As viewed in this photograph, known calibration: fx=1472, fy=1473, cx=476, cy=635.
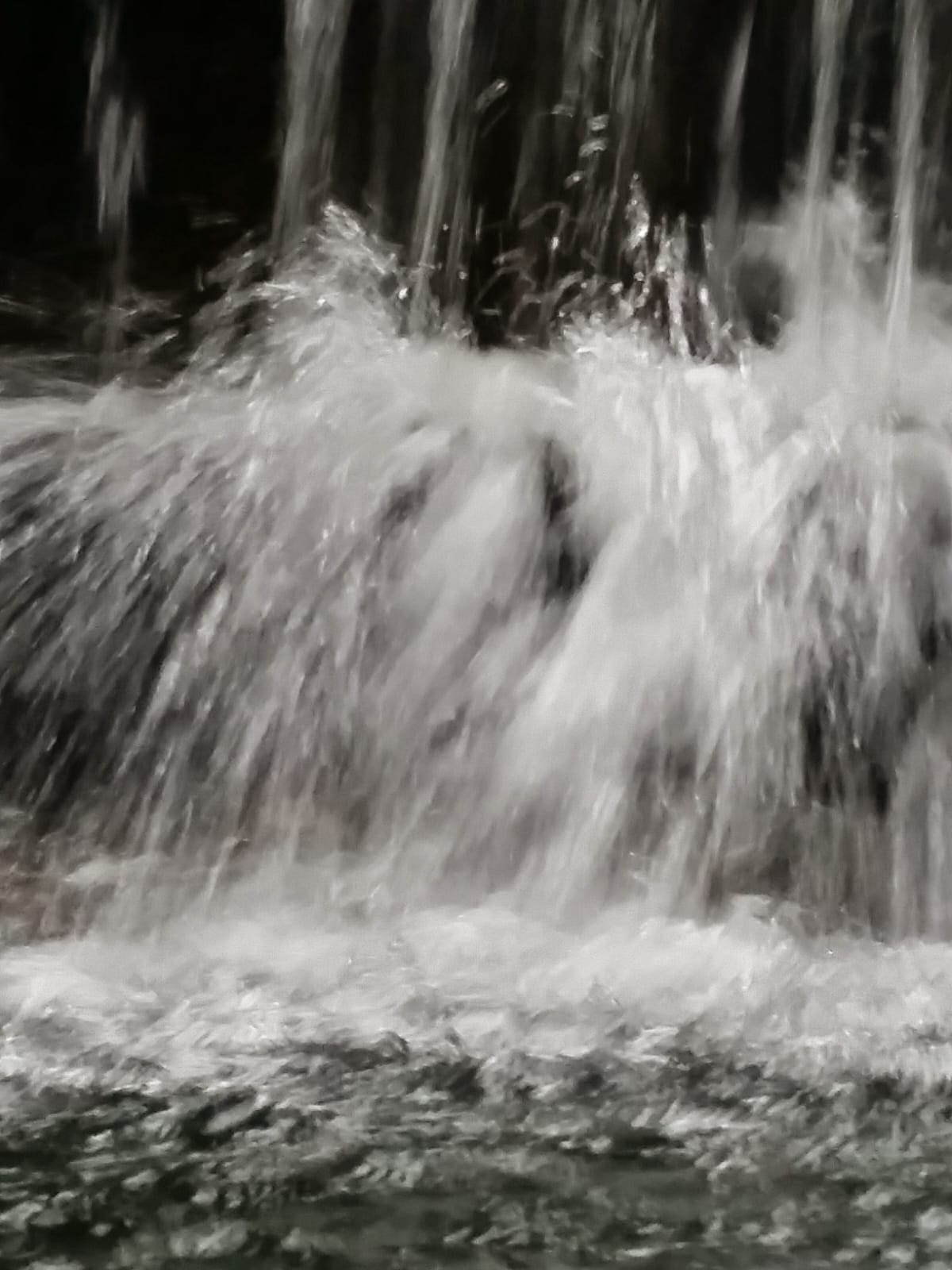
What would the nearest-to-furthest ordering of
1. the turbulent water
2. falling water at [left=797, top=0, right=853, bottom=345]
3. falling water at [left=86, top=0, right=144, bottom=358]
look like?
the turbulent water → falling water at [left=797, top=0, right=853, bottom=345] → falling water at [left=86, top=0, right=144, bottom=358]

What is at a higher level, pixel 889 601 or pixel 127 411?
pixel 127 411

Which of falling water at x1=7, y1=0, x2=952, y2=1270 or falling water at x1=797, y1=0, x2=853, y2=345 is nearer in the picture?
falling water at x1=7, y1=0, x2=952, y2=1270

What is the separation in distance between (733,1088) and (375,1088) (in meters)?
0.44

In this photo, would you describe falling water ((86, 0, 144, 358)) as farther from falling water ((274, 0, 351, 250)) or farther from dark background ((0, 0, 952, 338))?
falling water ((274, 0, 351, 250))

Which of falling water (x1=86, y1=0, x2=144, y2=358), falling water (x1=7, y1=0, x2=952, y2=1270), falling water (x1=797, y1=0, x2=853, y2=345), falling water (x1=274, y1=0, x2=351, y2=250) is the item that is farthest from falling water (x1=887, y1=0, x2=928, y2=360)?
falling water (x1=86, y1=0, x2=144, y2=358)

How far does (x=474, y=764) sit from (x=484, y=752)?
0.03 meters

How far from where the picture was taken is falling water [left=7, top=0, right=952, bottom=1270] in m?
1.63

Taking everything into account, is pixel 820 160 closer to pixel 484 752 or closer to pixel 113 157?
pixel 113 157

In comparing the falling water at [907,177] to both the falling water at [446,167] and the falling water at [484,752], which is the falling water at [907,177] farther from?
the falling water at [446,167]

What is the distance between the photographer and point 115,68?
11.9 ft

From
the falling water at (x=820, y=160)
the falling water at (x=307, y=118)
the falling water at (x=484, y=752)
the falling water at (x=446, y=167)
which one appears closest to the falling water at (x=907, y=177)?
the falling water at (x=484, y=752)

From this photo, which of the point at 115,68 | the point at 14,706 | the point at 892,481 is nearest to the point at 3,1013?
the point at 14,706

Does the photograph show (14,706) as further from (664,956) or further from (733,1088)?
(733,1088)

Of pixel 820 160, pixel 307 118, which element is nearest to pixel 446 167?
pixel 307 118
